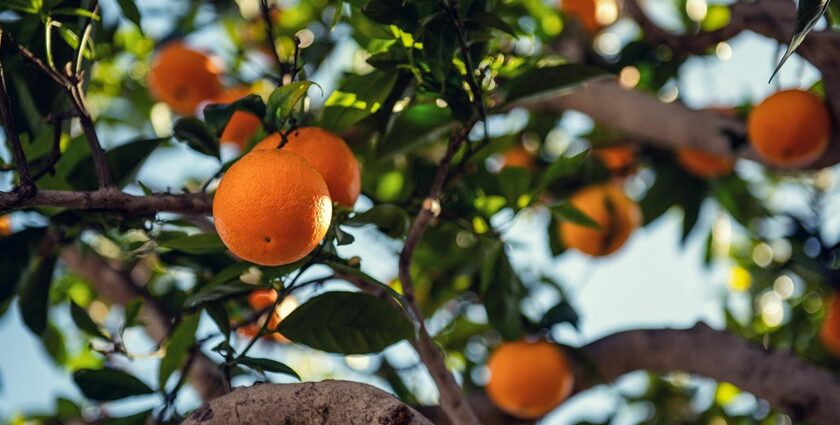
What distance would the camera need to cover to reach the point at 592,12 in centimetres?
239

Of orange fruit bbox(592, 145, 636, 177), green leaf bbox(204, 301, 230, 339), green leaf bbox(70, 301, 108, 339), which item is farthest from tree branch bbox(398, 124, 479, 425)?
orange fruit bbox(592, 145, 636, 177)

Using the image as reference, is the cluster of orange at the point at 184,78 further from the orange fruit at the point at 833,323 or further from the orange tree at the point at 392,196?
the orange fruit at the point at 833,323

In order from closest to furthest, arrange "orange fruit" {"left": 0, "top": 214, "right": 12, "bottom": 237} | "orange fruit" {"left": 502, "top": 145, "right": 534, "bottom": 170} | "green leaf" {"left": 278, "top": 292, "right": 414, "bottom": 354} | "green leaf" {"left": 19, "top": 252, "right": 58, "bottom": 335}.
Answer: "green leaf" {"left": 278, "top": 292, "right": 414, "bottom": 354}
"green leaf" {"left": 19, "top": 252, "right": 58, "bottom": 335}
"orange fruit" {"left": 0, "top": 214, "right": 12, "bottom": 237}
"orange fruit" {"left": 502, "top": 145, "right": 534, "bottom": 170}

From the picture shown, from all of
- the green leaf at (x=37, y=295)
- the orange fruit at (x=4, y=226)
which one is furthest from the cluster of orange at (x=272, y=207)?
the orange fruit at (x=4, y=226)

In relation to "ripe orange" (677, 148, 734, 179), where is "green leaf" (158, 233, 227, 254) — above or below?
above

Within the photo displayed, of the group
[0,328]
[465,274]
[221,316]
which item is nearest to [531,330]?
[465,274]

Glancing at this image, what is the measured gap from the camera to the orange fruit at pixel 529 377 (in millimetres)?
1678

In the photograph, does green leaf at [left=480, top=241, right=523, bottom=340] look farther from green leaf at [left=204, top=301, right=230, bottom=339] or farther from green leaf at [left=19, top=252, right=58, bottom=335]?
green leaf at [left=19, top=252, right=58, bottom=335]

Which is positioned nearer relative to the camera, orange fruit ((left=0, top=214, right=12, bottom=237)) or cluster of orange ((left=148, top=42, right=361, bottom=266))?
cluster of orange ((left=148, top=42, right=361, bottom=266))

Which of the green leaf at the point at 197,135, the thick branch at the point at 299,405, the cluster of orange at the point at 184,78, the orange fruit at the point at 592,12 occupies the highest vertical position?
the green leaf at the point at 197,135

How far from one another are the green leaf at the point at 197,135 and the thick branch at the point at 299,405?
1.31ft

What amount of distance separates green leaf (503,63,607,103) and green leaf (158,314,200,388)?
0.58 m

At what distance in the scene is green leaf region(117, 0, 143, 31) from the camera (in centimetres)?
133

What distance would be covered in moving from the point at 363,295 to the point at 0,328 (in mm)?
1132
